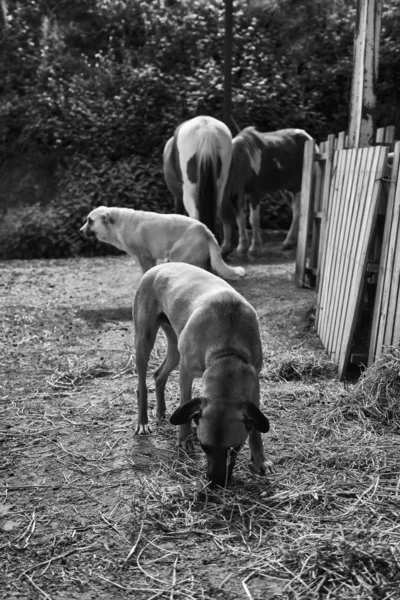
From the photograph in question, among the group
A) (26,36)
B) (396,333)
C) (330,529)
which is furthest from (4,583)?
(26,36)

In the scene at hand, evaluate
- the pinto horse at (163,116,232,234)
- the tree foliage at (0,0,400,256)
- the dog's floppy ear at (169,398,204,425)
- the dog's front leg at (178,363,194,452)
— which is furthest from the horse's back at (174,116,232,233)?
the dog's floppy ear at (169,398,204,425)

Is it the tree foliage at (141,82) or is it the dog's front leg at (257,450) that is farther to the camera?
the tree foliage at (141,82)

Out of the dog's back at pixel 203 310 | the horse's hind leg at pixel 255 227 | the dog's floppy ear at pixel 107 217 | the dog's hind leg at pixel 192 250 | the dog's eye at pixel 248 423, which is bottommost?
the horse's hind leg at pixel 255 227

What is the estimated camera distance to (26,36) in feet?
59.6

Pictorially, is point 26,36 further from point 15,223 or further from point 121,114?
point 15,223

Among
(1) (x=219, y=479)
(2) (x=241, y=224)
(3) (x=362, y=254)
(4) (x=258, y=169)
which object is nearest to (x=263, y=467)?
(1) (x=219, y=479)

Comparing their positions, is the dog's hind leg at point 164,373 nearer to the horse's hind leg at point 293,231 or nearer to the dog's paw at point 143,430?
the dog's paw at point 143,430

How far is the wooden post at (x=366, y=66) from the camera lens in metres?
7.59

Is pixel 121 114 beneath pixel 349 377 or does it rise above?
above

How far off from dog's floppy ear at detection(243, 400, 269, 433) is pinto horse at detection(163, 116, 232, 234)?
6.59 metres

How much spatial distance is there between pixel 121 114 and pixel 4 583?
14905 mm

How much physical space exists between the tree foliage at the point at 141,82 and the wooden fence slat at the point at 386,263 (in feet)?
34.1

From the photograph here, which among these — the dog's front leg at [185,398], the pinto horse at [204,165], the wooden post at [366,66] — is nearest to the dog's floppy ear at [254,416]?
the dog's front leg at [185,398]

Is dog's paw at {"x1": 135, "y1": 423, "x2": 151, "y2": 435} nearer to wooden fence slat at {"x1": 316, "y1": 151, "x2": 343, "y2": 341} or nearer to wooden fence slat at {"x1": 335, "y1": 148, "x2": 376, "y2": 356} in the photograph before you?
wooden fence slat at {"x1": 335, "y1": 148, "x2": 376, "y2": 356}
